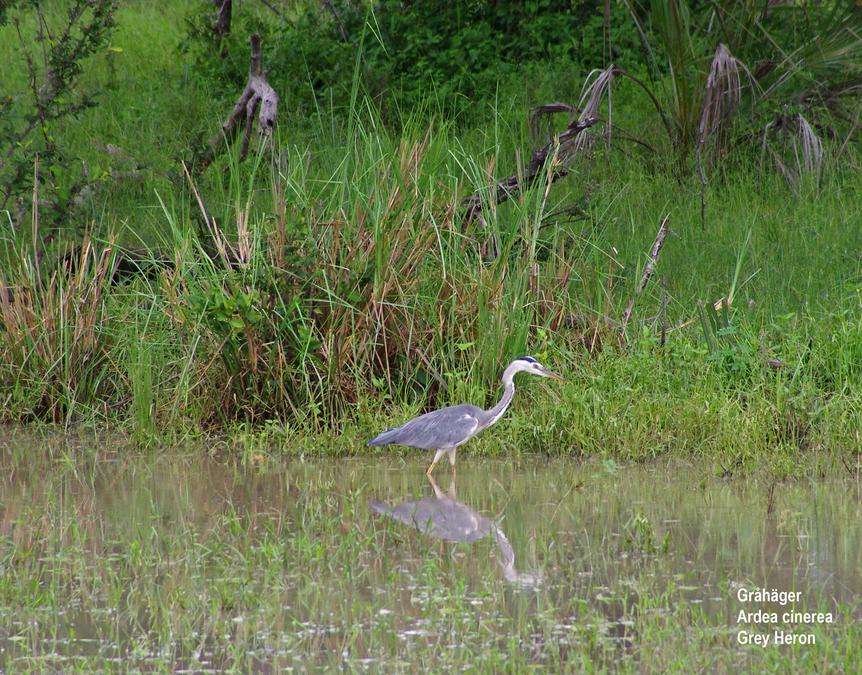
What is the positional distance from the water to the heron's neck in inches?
11.1

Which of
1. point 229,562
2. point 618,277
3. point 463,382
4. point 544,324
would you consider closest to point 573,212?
point 618,277

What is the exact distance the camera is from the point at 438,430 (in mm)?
6766

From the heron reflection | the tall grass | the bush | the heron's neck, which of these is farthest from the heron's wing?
the bush

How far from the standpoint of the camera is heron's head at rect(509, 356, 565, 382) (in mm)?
7199

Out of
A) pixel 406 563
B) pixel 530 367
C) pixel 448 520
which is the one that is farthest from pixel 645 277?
pixel 406 563

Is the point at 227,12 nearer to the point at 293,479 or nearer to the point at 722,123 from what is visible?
the point at 722,123

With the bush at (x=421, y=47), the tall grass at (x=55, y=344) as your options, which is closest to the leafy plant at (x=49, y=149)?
the tall grass at (x=55, y=344)

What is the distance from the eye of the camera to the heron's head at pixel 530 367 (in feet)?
23.6

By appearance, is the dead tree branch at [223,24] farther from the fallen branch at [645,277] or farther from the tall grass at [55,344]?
the fallen branch at [645,277]

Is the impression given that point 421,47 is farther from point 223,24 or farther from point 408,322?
point 408,322

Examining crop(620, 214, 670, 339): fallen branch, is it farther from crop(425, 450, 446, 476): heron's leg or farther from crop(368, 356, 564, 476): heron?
crop(425, 450, 446, 476): heron's leg

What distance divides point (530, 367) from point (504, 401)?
244 millimetres

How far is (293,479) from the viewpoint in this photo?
22.4 feet

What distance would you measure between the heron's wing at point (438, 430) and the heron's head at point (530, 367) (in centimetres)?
43
